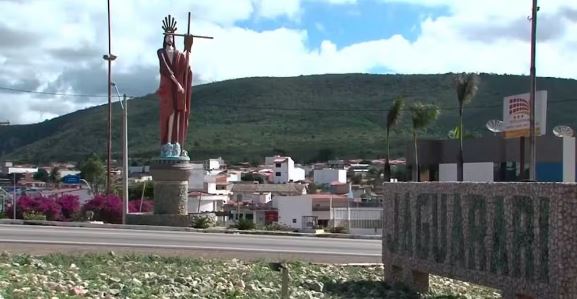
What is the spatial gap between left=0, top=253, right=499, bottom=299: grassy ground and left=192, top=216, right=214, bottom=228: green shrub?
13.8 meters

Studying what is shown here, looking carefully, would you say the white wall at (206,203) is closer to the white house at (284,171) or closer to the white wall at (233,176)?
the white wall at (233,176)

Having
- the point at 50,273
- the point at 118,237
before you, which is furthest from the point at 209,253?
the point at 50,273

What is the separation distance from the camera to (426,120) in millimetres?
68125

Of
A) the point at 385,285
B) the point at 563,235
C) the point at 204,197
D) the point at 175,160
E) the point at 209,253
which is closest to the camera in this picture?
the point at 563,235

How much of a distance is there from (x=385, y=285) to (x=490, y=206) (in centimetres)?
427

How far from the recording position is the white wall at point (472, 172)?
49562mm

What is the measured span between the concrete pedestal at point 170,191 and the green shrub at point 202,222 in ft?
1.62

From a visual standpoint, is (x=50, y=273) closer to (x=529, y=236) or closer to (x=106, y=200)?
(x=529, y=236)

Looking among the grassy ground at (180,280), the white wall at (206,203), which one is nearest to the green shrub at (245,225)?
the grassy ground at (180,280)

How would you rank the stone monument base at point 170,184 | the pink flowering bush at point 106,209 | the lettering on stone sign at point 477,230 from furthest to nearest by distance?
the pink flowering bush at point 106,209 → the stone monument base at point 170,184 → the lettering on stone sign at point 477,230

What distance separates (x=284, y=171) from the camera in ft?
416

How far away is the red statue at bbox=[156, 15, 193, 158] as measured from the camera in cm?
3241

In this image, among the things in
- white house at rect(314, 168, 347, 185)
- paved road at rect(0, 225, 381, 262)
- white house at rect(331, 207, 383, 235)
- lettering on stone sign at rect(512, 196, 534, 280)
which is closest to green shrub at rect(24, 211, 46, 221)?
paved road at rect(0, 225, 381, 262)

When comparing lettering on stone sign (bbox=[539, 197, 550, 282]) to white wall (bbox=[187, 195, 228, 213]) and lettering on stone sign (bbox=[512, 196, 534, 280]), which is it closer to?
lettering on stone sign (bbox=[512, 196, 534, 280])
